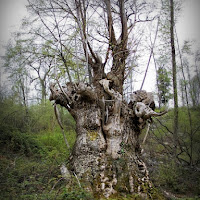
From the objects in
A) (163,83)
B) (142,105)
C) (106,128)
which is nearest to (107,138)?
(106,128)

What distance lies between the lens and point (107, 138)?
3.53m

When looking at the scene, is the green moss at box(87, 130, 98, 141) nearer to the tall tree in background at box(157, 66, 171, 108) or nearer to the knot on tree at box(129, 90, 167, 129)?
the knot on tree at box(129, 90, 167, 129)

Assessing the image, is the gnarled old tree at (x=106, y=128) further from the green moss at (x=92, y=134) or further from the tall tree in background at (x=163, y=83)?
the tall tree in background at (x=163, y=83)

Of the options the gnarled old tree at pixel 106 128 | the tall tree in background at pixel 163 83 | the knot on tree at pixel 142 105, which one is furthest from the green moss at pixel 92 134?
the tall tree in background at pixel 163 83

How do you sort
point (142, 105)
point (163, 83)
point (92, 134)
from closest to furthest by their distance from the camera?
point (92, 134), point (142, 105), point (163, 83)

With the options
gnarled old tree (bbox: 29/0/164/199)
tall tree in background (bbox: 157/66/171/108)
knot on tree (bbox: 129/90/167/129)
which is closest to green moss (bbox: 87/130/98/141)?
gnarled old tree (bbox: 29/0/164/199)

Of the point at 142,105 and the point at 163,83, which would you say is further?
the point at 163,83

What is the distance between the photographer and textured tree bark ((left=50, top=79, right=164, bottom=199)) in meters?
3.03

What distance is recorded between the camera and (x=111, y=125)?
11.8ft

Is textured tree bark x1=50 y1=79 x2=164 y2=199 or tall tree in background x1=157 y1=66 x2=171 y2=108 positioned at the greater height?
tall tree in background x1=157 y1=66 x2=171 y2=108

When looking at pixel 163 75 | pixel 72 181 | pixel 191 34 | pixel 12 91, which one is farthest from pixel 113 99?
pixel 12 91

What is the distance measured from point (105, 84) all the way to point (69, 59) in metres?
1.62

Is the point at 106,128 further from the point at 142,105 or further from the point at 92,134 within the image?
the point at 142,105

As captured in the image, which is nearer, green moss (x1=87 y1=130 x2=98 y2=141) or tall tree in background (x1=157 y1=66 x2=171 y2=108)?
green moss (x1=87 y1=130 x2=98 y2=141)
